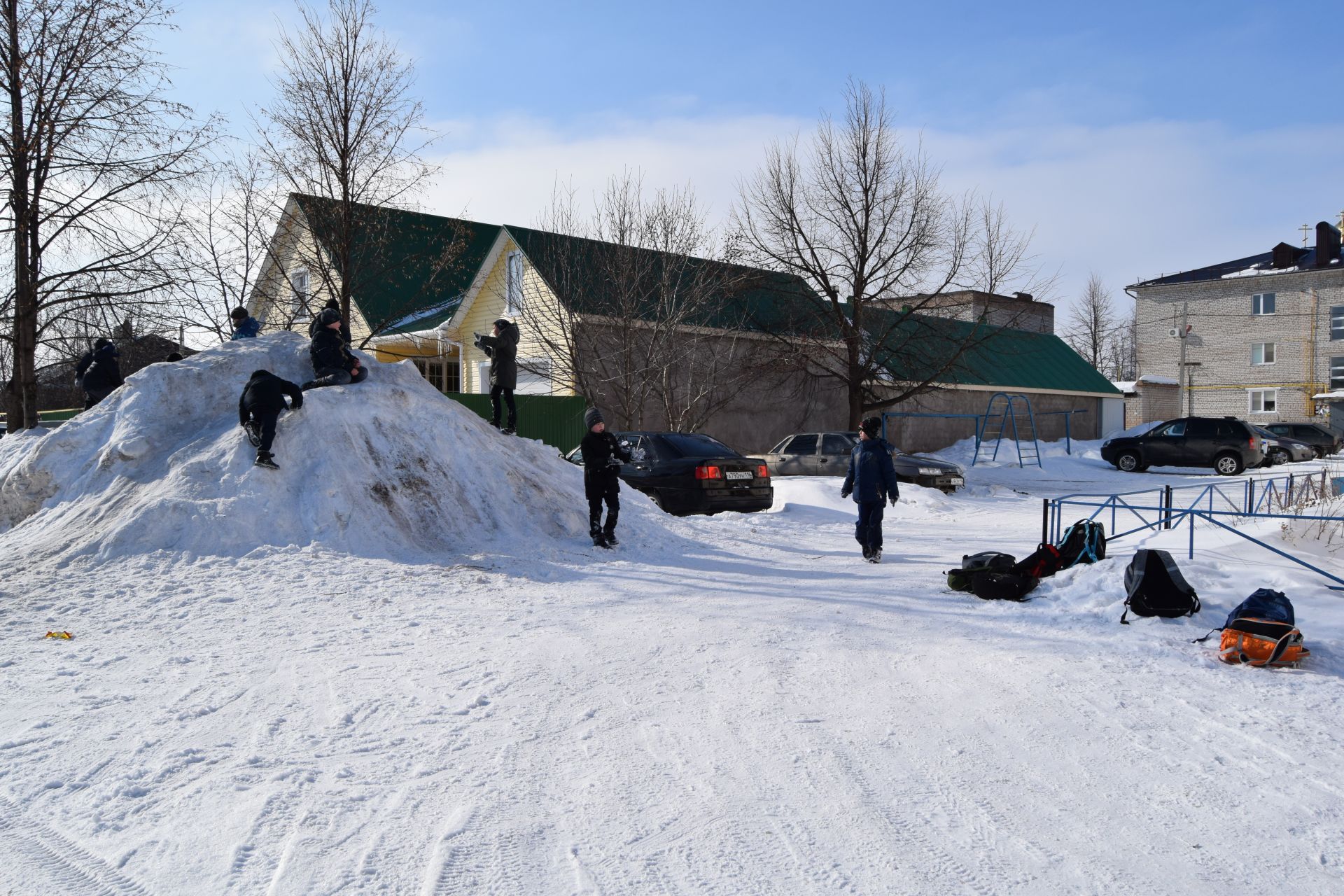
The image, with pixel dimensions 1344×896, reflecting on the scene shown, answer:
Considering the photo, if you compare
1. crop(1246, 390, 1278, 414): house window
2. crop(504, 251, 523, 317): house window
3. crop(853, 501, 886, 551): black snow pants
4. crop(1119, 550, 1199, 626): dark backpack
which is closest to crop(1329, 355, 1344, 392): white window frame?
crop(1246, 390, 1278, 414): house window

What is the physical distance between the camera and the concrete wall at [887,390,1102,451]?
104ft

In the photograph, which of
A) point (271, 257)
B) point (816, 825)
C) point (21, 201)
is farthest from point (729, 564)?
point (271, 257)

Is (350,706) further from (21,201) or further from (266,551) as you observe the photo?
(21,201)

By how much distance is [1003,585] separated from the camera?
26.5 ft

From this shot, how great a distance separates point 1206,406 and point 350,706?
53129mm

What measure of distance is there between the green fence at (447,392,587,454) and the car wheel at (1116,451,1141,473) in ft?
52.6

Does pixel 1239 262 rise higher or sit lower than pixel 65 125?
higher

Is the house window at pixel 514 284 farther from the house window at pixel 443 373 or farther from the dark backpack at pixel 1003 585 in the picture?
the dark backpack at pixel 1003 585

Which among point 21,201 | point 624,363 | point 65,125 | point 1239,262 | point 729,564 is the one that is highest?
point 1239,262

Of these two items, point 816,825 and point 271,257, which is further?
point 271,257

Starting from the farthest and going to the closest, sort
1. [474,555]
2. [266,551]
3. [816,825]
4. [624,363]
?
[624,363] < [474,555] < [266,551] < [816,825]

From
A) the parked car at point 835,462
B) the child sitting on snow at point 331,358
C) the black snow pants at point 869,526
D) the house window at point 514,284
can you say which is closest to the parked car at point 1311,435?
the parked car at point 835,462

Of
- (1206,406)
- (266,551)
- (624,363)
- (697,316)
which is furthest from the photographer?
(1206,406)

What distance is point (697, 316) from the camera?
80.2 feet
